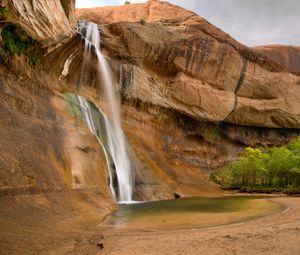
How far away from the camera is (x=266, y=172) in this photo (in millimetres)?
39969

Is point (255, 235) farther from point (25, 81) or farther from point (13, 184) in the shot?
point (25, 81)

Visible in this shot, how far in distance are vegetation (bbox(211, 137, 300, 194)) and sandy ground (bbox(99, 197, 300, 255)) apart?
87.3 feet

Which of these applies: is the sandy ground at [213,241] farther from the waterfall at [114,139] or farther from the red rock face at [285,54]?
the red rock face at [285,54]

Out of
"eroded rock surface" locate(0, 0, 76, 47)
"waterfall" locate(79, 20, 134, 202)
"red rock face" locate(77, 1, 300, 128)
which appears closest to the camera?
"eroded rock surface" locate(0, 0, 76, 47)

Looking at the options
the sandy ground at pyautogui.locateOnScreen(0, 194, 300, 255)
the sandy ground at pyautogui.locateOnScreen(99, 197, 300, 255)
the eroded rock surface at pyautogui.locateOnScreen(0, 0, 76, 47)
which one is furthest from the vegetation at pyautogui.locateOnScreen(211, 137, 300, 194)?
the sandy ground at pyautogui.locateOnScreen(0, 194, 300, 255)

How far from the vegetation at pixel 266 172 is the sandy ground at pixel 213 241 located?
26615 mm

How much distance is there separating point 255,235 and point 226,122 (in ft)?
135

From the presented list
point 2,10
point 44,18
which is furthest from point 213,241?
point 44,18

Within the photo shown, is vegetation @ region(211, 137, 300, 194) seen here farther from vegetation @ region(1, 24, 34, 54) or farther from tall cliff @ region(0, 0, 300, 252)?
vegetation @ region(1, 24, 34, 54)

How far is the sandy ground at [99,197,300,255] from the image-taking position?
8336mm

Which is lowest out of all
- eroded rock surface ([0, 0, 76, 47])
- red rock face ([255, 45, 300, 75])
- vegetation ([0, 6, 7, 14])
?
vegetation ([0, 6, 7, 14])

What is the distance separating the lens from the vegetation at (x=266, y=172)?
3716 centimetres

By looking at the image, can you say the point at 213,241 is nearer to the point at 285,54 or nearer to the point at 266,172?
the point at 266,172

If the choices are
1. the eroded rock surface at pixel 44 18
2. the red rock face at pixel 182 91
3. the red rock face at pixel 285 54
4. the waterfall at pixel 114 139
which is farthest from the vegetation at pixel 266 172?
the red rock face at pixel 285 54
